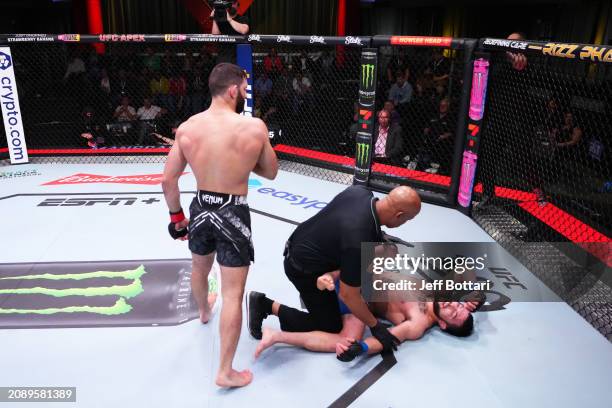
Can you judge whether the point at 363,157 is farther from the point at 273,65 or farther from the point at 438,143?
the point at 273,65

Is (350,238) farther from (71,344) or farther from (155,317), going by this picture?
(71,344)

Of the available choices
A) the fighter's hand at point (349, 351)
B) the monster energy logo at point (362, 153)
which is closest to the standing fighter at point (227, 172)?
the fighter's hand at point (349, 351)

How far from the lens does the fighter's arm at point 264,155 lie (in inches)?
85.0

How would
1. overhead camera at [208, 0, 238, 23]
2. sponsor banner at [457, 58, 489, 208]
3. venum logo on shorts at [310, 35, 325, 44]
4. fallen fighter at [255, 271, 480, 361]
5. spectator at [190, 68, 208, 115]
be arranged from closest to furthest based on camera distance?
fallen fighter at [255, 271, 480, 361]
sponsor banner at [457, 58, 489, 208]
venum logo on shorts at [310, 35, 325, 44]
overhead camera at [208, 0, 238, 23]
spectator at [190, 68, 208, 115]

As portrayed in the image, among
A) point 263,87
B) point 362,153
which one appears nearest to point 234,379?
point 362,153

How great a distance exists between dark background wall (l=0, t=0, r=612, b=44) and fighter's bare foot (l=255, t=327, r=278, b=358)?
10.9m

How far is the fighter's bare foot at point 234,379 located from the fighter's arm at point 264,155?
3.00ft

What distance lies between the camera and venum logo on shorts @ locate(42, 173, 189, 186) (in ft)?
16.8

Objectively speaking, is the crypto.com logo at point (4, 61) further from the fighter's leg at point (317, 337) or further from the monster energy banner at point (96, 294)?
the fighter's leg at point (317, 337)

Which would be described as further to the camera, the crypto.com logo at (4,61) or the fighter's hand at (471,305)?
the crypto.com logo at (4,61)

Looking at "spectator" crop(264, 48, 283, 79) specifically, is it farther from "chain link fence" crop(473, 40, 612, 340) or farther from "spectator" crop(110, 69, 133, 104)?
"chain link fence" crop(473, 40, 612, 340)

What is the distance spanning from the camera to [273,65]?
330 inches

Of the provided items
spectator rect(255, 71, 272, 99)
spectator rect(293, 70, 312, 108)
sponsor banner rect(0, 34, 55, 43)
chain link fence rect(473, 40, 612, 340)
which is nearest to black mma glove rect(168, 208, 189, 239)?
chain link fence rect(473, 40, 612, 340)

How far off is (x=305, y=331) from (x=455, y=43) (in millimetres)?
2864
